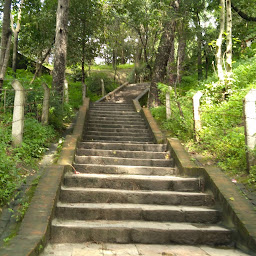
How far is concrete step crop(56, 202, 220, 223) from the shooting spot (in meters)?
4.25

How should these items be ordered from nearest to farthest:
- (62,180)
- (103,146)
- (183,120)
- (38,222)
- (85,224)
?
(38,222), (85,224), (62,180), (103,146), (183,120)

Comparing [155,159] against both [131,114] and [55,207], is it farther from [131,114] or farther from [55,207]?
[131,114]

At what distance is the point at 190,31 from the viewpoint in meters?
15.7

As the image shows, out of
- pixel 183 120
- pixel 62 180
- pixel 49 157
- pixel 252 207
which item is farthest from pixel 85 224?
pixel 183 120

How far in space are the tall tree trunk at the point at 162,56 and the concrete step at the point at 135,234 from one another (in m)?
9.02

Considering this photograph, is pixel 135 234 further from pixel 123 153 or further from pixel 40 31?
pixel 40 31

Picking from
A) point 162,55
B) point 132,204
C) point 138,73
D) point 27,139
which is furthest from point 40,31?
point 132,204

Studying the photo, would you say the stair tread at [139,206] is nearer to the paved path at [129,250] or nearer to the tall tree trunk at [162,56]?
the paved path at [129,250]

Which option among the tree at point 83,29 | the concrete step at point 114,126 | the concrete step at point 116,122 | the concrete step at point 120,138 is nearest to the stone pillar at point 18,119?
the concrete step at point 120,138

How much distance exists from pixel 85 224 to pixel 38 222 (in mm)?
697

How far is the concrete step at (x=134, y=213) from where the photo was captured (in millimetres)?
4250

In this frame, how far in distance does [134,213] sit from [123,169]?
1634mm

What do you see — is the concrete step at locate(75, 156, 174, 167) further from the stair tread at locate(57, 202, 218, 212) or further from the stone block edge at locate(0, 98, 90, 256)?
the stair tread at locate(57, 202, 218, 212)

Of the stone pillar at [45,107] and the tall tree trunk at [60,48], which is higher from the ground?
the tall tree trunk at [60,48]
